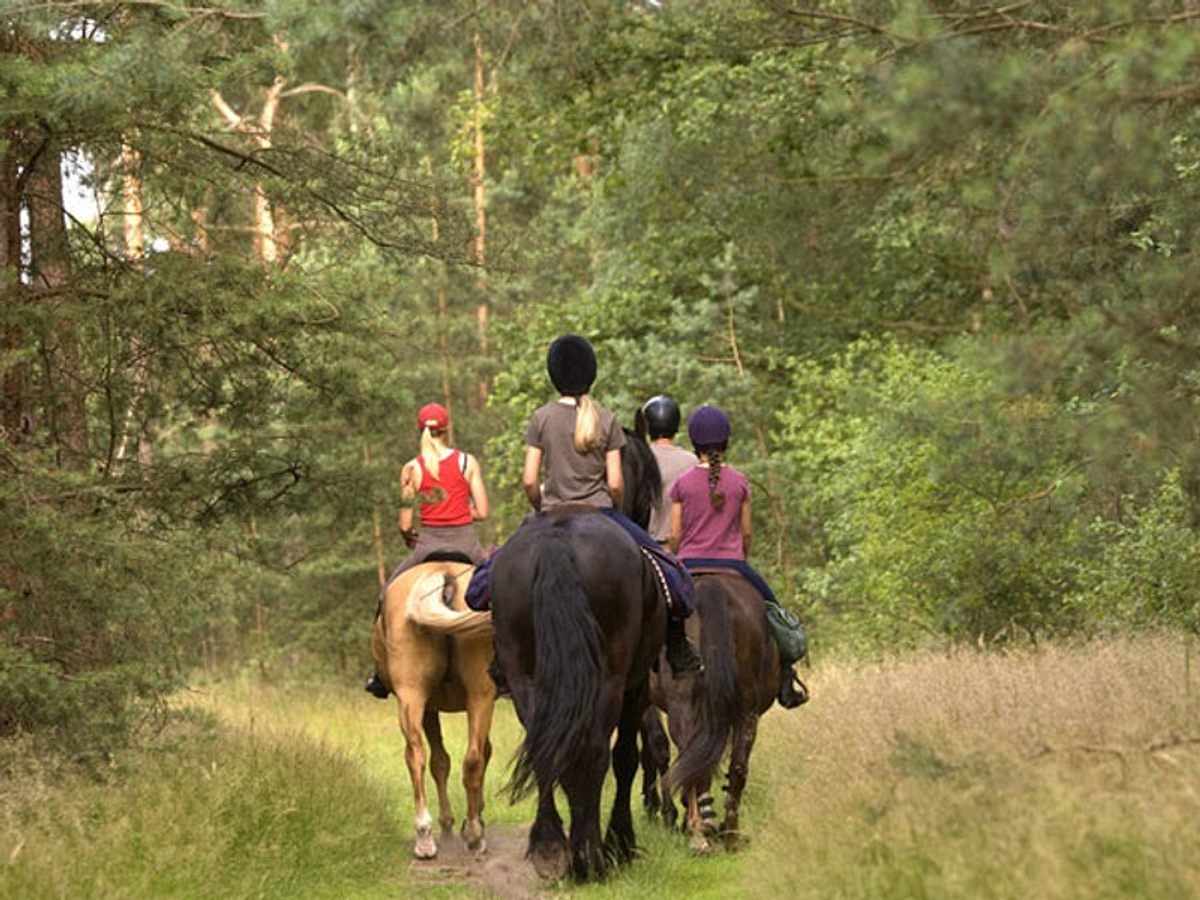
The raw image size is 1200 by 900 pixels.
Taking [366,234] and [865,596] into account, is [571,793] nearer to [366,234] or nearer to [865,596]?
[366,234]

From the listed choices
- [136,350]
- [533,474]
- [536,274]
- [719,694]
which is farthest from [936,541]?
[136,350]

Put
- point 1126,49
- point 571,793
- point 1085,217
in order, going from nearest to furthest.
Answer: point 1126,49
point 1085,217
point 571,793

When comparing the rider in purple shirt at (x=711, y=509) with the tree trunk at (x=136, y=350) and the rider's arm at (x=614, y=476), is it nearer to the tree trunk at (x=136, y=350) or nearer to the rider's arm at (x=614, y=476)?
the rider's arm at (x=614, y=476)

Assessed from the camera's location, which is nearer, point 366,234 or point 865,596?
point 366,234

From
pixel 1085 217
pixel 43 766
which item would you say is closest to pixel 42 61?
pixel 43 766

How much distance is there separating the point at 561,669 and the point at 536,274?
282 inches

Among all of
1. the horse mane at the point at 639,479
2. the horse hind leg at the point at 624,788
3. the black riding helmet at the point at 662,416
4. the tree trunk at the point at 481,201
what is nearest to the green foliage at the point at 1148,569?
the black riding helmet at the point at 662,416

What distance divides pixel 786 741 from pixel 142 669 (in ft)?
16.0

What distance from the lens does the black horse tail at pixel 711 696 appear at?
9953 millimetres

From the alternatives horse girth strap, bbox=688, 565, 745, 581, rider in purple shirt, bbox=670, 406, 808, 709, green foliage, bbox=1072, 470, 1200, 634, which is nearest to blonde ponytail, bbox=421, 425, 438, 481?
rider in purple shirt, bbox=670, 406, 808, 709

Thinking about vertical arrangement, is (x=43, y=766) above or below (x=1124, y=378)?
below

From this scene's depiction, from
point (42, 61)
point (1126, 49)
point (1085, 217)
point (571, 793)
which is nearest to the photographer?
point (1126, 49)

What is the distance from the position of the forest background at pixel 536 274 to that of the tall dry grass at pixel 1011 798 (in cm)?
121

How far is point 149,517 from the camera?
41.2 feet
